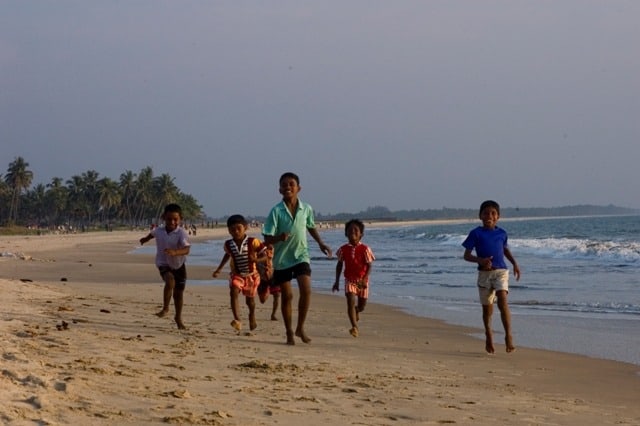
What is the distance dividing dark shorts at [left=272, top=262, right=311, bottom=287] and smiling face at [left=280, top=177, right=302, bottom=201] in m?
0.65

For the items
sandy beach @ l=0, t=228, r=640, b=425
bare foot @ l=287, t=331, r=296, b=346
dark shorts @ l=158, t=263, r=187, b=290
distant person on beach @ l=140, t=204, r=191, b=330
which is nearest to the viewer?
sandy beach @ l=0, t=228, r=640, b=425

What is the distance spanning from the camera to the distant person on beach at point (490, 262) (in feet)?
28.4

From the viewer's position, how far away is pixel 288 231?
8461 mm

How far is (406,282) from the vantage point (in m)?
20.8

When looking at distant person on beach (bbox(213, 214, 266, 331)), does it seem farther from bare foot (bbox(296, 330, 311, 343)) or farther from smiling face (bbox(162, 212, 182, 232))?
bare foot (bbox(296, 330, 311, 343))

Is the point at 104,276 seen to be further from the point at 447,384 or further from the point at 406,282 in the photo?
the point at 447,384

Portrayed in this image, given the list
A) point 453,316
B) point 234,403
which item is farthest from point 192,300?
point 234,403

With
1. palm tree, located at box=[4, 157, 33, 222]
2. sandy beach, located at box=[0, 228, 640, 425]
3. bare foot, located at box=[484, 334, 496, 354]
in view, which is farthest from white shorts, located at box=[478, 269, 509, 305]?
palm tree, located at box=[4, 157, 33, 222]

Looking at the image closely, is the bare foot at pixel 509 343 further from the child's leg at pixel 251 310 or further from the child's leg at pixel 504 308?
the child's leg at pixel 251 310

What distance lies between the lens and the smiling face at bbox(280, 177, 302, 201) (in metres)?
8.43

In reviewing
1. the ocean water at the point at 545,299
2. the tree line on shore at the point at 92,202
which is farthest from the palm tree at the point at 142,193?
the ocean water at the point at 545,299

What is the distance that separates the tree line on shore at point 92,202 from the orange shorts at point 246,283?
4562 inches

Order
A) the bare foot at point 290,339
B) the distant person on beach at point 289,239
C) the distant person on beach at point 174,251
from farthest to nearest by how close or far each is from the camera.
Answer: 1. the distant person on beach at point 174,251
2. the bare foot at point 290,339
3. the distant person on beach at point 289,239

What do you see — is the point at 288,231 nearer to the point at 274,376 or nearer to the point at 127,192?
the point at 274,376
